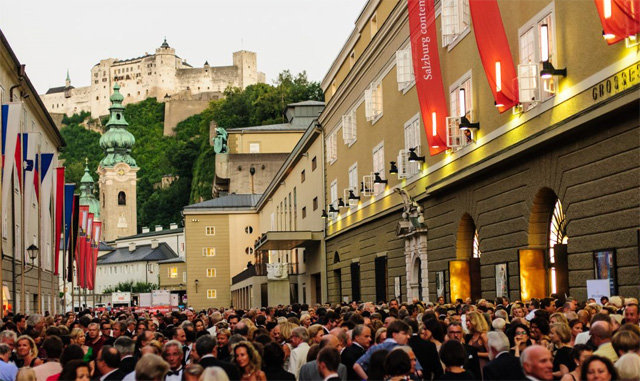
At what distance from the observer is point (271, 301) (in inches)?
2510

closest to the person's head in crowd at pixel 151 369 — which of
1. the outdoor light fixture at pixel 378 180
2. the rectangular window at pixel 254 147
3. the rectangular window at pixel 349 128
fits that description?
the outdoor light fixture at pixel 378 180

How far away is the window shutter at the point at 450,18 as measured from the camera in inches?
1045

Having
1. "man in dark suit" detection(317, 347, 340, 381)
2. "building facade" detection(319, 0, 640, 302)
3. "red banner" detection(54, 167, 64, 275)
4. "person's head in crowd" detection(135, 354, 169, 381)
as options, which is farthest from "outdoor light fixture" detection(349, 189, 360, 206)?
"person's head in crowd" detection(135, 354, 169, 381)

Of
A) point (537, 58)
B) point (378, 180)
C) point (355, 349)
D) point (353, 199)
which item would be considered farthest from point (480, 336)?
point (353, 199)

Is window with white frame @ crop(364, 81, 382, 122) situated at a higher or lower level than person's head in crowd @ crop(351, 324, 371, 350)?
higher

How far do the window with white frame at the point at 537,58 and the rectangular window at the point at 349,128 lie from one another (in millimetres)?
22562

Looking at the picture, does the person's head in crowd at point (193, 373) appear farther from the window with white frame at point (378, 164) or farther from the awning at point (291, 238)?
the awning at point (291, 238)

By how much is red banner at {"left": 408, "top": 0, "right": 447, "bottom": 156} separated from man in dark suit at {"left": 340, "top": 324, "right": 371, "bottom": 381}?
16.2m

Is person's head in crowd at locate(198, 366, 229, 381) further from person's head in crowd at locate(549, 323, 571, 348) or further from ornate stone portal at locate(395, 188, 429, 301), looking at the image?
ornate stone portal at locate(395, 188, 429, 301)

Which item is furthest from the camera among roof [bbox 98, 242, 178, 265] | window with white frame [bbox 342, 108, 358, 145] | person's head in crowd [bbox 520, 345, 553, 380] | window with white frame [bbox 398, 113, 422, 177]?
roof [bbox 98, 242, 178, 265]

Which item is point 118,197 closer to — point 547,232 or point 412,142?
point 412,142

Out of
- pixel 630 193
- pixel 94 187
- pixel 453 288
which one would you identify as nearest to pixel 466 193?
pixel 453 288

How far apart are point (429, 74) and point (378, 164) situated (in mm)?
10992

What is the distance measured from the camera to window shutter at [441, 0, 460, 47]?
2653cm
